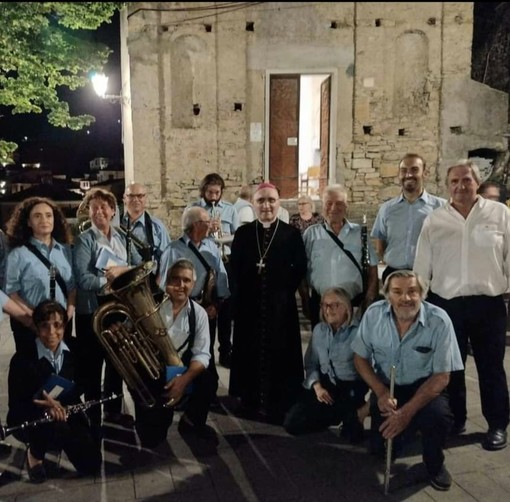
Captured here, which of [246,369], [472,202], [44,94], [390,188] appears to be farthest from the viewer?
[44,94]

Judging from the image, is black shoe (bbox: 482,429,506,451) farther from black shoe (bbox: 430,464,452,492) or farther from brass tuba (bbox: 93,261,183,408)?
brass tuba (bbox: 93,261,183,408)

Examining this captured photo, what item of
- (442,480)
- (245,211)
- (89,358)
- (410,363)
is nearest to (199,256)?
(89,358)

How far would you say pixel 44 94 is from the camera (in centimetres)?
1412

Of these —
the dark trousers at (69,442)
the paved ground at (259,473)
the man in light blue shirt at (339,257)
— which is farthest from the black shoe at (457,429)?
the dark trousers at (69,442)

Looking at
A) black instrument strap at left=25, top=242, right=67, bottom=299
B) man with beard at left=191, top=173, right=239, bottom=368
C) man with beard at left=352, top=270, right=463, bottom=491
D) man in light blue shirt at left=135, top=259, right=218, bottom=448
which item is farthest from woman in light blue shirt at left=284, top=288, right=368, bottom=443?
black instrument strap at left=25, top=242, right=67, bottom=299

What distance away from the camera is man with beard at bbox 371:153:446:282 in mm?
4797

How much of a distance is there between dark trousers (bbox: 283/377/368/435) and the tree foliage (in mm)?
10199

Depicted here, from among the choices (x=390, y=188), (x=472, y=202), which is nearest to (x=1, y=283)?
(x=472, y=202)

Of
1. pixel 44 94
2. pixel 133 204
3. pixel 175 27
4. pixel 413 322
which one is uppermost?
pixel 175 27

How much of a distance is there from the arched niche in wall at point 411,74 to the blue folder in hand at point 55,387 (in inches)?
398

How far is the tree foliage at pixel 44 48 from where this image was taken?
1188 cm

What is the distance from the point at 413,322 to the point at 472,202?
3.23 feet

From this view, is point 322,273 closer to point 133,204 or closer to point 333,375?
point 333,375

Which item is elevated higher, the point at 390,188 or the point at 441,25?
the point at 441,25
